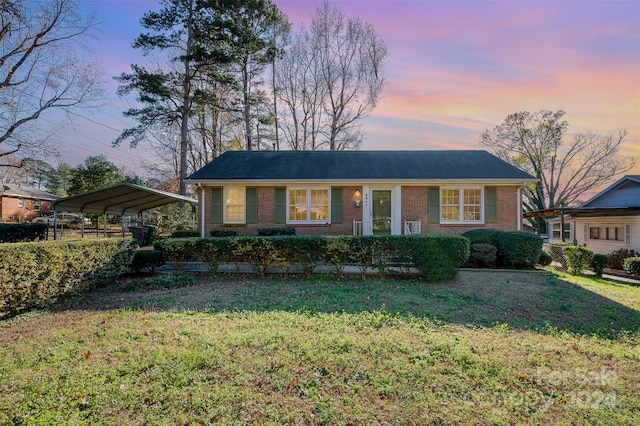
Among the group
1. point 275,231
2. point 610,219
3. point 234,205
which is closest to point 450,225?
point 275,231

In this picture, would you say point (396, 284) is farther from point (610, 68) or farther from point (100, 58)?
point (100, 58)

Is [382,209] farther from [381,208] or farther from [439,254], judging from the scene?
[439,254]

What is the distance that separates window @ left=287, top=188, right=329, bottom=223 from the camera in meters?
12.9

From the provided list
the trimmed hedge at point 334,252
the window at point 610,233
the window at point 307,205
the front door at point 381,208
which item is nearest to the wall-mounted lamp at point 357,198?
the front door at point 381,208

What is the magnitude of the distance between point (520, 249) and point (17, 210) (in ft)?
134

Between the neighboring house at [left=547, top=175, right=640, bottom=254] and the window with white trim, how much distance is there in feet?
50.6

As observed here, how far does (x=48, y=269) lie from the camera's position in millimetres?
5680

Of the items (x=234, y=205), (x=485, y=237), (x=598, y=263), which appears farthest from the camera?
(x=234, y=205)

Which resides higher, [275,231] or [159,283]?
[275,231]

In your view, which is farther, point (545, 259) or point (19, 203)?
point (19, 203)

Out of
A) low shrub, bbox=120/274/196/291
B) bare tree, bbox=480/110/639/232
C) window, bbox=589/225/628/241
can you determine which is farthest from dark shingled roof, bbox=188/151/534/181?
bare tree, bbox=480/110/639/232

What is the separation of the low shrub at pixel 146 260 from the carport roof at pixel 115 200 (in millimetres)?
2574

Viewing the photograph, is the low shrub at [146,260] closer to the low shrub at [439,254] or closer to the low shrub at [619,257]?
the low shrub at [439,254]

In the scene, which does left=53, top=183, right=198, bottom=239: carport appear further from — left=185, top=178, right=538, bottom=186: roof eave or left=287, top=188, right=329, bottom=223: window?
left=287, top=188, right=329, bottom=223: window
